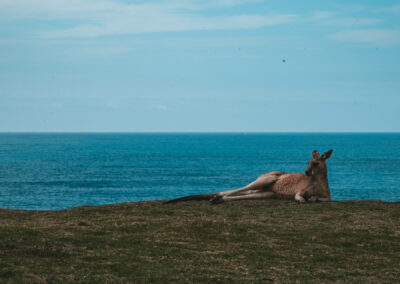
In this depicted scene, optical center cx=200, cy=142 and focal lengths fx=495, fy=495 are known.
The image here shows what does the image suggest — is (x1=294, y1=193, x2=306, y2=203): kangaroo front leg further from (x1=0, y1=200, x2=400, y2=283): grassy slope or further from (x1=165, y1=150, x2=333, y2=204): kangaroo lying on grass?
(x1=0, y1=200, x2=400, y2=283): grassy slope

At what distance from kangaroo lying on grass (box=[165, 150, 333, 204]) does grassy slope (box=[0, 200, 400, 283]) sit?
2004mm

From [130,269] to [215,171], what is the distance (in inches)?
3071

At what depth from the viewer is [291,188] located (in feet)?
57.4

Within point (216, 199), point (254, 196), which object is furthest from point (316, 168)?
point (216, 199)

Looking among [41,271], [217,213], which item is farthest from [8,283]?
[217,213]

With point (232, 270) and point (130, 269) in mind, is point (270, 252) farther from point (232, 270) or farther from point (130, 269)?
point (130, 269)

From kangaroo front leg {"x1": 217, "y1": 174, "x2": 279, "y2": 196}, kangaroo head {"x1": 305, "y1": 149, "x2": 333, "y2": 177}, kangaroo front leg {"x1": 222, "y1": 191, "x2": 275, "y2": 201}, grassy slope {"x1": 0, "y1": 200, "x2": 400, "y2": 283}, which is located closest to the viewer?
grassy slope {"x1": 0, "y1": 200, "x2": 400, "y2": 283}

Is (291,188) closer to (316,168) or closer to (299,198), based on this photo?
(299,198)

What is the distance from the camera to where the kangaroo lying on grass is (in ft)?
56.5

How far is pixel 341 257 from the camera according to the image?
32.6ft

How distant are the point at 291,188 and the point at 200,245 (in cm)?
764

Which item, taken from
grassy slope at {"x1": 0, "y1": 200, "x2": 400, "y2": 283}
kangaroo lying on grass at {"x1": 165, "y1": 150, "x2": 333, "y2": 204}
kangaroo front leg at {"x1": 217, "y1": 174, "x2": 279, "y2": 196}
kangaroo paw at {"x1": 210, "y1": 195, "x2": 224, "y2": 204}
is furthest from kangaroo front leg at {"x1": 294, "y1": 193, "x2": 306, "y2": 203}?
kangaroo paw at {"x1": 210, "y1": 195, "x2": 224, "y2": 204}

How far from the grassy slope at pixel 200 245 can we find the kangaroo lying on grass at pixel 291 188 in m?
2.00

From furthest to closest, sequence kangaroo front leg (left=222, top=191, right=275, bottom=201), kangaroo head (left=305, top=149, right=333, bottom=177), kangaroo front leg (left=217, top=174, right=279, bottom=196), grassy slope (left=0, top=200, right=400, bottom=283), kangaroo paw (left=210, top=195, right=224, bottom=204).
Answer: kangaroo front leg (left=217, top=174, right=279, bottom=196) → kangaroo head (left=305, top=149, right=333, bottom=177) → kangaroo front leg (left=222, top=191, right=275, bottom=201) → kangaroo paw (left=210, top=195, right=224, bottom=204) → grassy slope (left=0, top=200, right=400, bottom=283)
